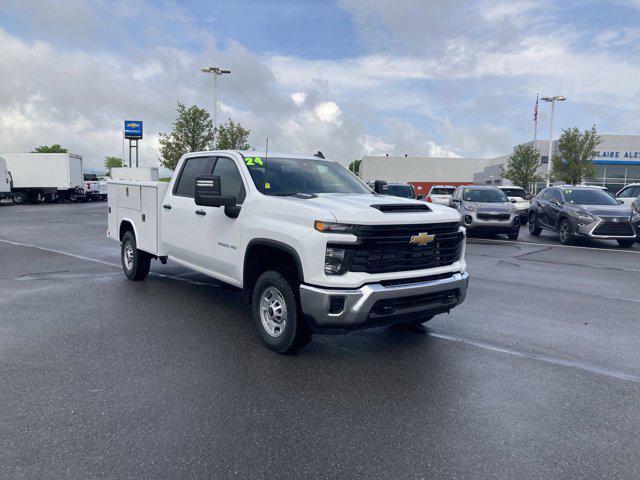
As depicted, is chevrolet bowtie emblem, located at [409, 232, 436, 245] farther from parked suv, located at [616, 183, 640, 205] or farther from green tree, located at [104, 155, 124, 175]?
green tree, located at [104, 155, 124, 175]

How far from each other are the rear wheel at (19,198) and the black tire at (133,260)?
3309cm

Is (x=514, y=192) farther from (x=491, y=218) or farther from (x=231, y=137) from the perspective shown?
(x=231, y=137)

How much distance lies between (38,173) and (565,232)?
3383cm

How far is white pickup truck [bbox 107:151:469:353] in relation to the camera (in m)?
4.41

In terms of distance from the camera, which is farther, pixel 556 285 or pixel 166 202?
pixel 556 285

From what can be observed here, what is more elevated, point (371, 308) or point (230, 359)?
point (371, 308)

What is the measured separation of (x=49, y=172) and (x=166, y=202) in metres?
33.8

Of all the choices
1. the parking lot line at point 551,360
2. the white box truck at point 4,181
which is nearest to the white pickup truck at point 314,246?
the parking lot line at point 551,360

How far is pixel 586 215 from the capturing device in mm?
14680

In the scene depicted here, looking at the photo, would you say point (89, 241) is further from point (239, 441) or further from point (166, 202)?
point (239, 441)

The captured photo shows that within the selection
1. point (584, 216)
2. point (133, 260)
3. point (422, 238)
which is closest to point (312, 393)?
point (422, 238)

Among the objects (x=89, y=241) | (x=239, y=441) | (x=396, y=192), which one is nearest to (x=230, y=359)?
(x=239, y=441)

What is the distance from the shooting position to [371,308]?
4398mm

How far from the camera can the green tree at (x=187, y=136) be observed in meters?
42.3
